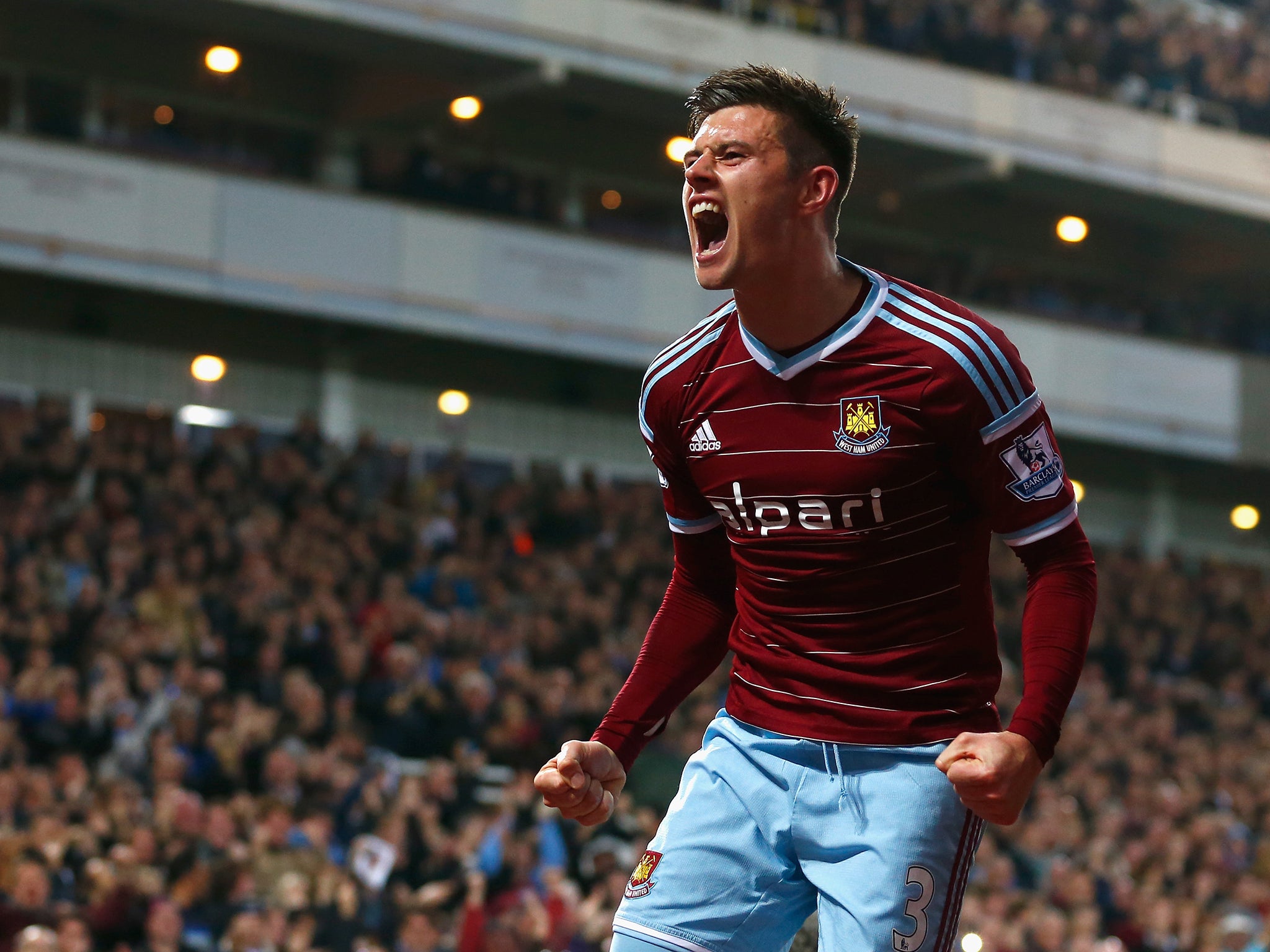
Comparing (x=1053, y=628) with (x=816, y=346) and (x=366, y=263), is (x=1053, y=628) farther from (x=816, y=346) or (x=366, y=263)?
(x=366, y=263)

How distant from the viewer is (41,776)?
415 inches

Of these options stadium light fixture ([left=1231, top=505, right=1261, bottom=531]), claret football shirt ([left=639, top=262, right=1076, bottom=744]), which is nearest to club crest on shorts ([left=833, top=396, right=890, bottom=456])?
claret football shirt ([left=639, top=262, right=1076, bottom=744])

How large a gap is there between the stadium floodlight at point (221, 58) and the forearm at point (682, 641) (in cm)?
1809

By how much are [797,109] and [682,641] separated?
1198 millimetres

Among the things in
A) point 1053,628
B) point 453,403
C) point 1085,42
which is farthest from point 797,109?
point 1085,42

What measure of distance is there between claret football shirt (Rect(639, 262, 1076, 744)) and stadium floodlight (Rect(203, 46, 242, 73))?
1831cm

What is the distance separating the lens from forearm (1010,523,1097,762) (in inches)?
127

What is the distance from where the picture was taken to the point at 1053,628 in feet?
10.9

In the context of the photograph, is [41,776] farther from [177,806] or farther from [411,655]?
[411,655]

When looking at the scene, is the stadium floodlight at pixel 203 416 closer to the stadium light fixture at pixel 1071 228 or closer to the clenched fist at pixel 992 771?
the stadium light fixture at pixel 1071 228

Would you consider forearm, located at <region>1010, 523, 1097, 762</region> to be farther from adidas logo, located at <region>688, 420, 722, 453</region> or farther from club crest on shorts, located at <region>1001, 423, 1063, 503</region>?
adidas logo, located at <region>688, 420, 722, 453</region>

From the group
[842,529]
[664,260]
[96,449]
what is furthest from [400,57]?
[842,529]

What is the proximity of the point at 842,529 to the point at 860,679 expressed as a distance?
30cm

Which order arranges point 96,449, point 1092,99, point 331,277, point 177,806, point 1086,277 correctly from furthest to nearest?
point 1086,277 → point 1092,99 → point 331,277 → point 96,449 → point 177,806
